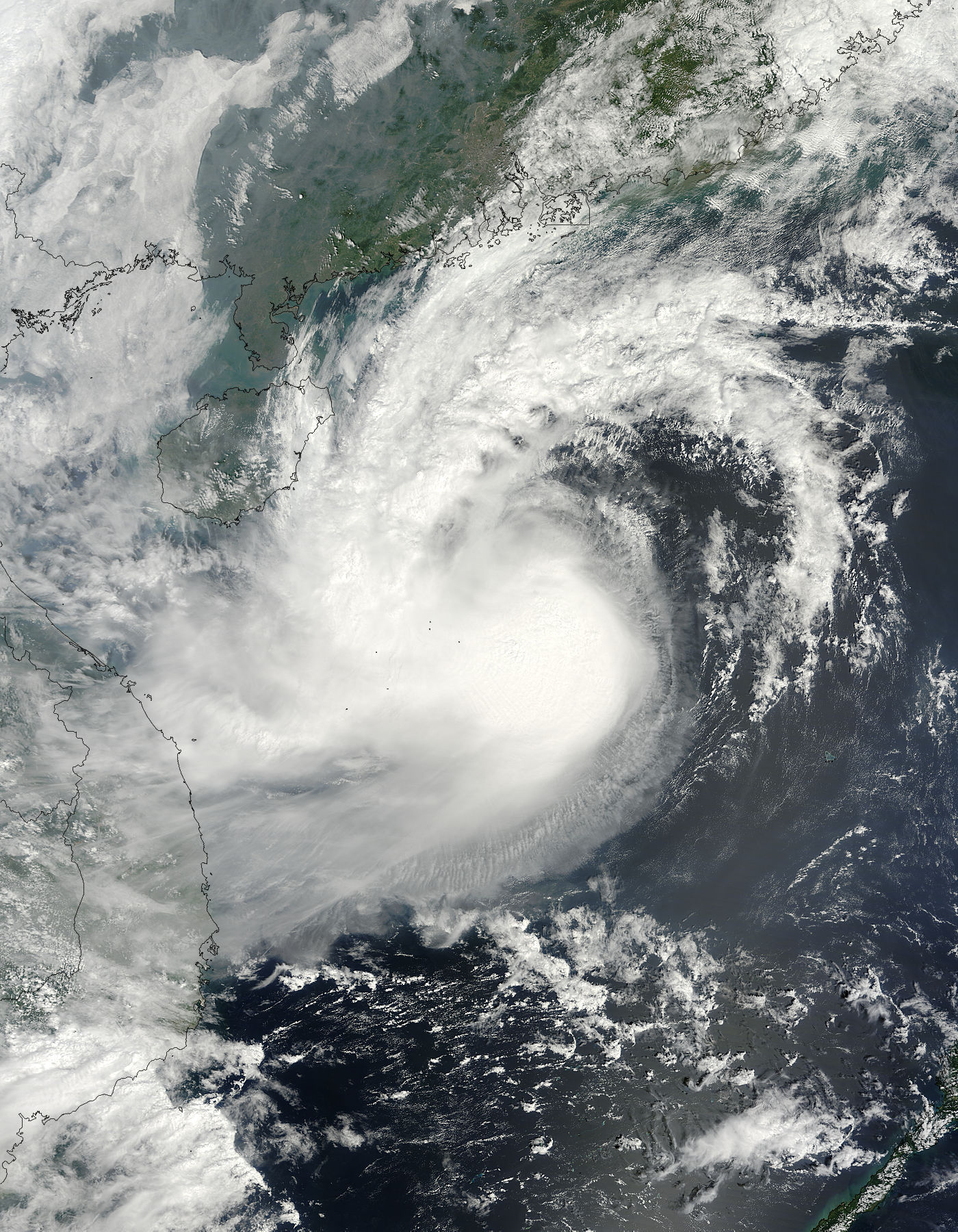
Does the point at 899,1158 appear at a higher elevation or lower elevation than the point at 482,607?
lower

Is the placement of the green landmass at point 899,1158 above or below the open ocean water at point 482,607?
below

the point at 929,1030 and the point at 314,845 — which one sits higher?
the point at 314,845

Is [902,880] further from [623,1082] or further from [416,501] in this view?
[416,501]

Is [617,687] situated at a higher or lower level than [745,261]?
lower

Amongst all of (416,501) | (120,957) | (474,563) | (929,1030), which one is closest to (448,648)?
(474,563)

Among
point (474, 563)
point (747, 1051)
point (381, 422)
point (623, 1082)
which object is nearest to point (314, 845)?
point (474, 563)

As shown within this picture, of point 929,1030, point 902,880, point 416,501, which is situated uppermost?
point 416,501

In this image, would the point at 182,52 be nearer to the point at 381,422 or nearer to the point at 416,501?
the point at 381,422

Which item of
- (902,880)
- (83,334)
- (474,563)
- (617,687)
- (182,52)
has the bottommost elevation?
(902,880)

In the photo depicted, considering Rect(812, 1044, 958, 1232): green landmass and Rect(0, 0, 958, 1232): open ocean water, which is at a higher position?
Rect(0, 0, 958, 1232): open ocean water
